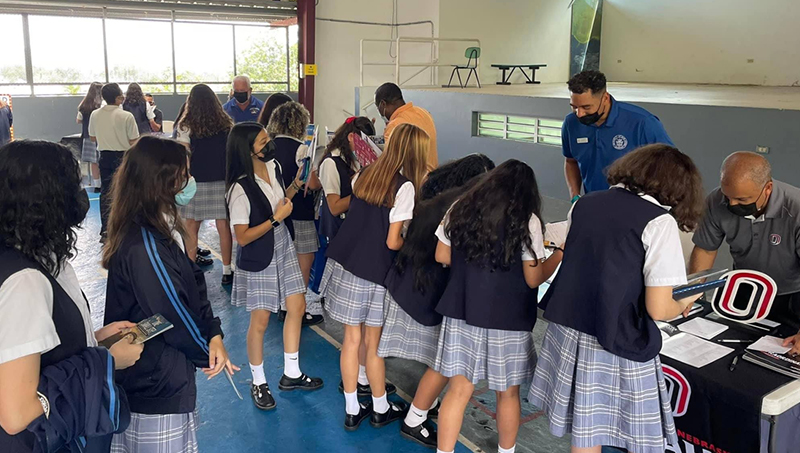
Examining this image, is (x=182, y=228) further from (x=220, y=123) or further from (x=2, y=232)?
(x=220, y=123)

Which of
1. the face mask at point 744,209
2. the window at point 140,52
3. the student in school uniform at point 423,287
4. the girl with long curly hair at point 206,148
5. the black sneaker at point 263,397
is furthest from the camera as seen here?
the window at point 140,52

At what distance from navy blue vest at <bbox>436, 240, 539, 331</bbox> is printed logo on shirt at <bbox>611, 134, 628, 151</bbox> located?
4.73 ft

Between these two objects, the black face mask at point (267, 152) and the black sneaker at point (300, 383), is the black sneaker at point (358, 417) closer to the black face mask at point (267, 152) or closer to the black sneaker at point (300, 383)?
the black sneaker at point (300, 383)

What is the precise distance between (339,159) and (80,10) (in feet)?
32.1

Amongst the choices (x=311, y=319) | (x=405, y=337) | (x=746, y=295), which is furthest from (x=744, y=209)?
(x=311, y=319)

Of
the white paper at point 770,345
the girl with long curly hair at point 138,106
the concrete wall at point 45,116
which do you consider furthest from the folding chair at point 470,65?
the white paper at point 770,345

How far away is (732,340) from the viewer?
7.76ft

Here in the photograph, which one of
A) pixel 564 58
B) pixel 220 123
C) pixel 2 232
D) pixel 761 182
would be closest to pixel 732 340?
pixel 761 182

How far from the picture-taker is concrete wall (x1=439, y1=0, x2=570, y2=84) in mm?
12562

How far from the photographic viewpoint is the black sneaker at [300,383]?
3414 mm

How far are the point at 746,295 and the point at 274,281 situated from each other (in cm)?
216

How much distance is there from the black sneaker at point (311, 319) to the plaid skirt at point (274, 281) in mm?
1234

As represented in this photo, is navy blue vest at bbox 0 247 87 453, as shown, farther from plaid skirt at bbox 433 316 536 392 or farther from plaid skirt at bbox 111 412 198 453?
plaid skirt at bbox 433 316 536 392

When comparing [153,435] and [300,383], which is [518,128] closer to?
[300,383]
